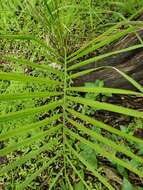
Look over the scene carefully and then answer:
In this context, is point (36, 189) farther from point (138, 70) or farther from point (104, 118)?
point (138, 70)

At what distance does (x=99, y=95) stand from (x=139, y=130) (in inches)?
8.7

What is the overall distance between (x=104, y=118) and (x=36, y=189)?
1.32 ft

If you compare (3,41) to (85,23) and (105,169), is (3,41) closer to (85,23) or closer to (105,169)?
(85,23)

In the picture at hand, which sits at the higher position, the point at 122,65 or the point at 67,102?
the point at 122,65

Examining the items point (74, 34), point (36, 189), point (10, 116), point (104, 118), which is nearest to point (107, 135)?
point (104, 118)

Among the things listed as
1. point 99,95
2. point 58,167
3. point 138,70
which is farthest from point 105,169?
point 138,70

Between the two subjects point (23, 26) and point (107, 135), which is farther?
point (23, 26)

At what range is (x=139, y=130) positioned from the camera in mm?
1538

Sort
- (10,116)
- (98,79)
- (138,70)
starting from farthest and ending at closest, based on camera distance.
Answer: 1. (98,79)
2. (138,70)
3. (10,116)

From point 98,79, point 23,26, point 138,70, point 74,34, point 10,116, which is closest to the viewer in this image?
point 10,116

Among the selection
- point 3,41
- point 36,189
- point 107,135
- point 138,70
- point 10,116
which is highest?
point 3,41

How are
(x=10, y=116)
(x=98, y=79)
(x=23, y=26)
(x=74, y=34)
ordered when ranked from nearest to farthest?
(x=10, y=116)
(x=98, y=79)
(x=74, y=34)
(x=23, y=26)

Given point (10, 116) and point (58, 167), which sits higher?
point (10, 116)

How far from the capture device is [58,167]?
5.16 ft
